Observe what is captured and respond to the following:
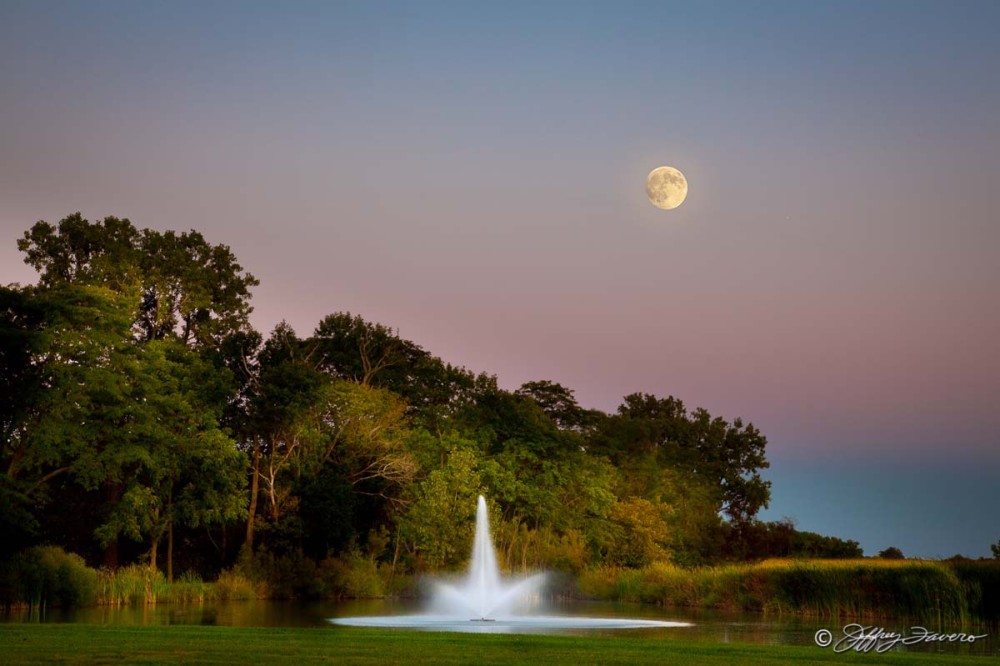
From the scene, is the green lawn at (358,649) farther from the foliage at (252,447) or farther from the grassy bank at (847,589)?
the foliage at (252,447)

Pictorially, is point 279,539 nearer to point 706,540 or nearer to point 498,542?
point 498,542

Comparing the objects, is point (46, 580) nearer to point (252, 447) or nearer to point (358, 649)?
point (252, 447)

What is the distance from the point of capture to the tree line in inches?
1809

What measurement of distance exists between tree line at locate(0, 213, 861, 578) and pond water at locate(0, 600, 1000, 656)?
7.41 metres

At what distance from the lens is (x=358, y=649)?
66.1ft

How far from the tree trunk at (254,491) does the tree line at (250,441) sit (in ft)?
0.54

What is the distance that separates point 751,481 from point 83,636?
85.8 metres

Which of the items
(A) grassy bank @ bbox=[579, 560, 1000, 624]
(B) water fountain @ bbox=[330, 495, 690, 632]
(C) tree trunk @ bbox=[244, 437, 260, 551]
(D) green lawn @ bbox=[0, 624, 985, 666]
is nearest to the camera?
(D) green lawn @ bbox=[0, 624, 985, 666]

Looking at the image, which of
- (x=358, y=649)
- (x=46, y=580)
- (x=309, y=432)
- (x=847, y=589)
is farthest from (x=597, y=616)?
(x=309, y=432)

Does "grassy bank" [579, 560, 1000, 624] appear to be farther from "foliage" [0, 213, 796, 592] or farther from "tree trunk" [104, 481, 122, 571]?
"tree trunk" [104, 481, 122, 571]

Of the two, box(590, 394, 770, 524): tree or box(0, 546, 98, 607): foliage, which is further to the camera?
box(590, 394, 770, 524): tree

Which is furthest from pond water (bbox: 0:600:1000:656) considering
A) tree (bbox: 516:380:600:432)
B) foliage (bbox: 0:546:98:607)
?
tree (bbox: 516:380:600:432)

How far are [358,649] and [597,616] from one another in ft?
A: 64.3

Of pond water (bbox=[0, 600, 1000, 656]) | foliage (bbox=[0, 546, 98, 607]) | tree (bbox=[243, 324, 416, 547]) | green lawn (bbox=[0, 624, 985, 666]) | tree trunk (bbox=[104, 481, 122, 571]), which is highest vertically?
tree (bbox=[243, 324, 416, 547])
